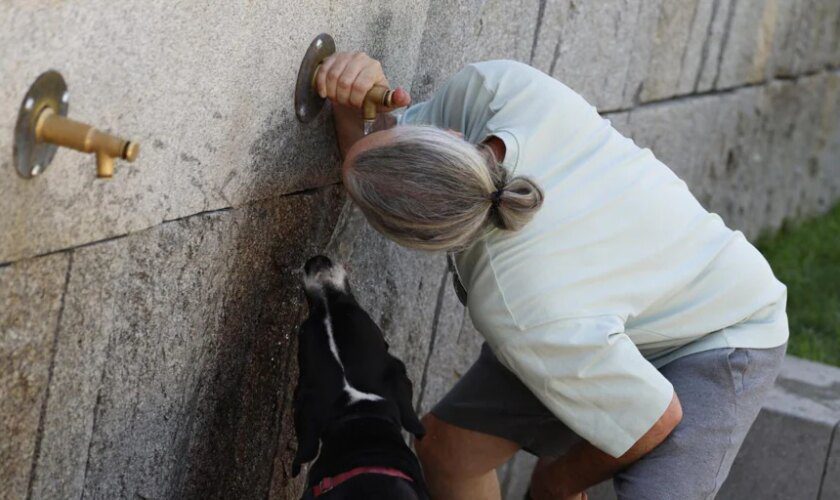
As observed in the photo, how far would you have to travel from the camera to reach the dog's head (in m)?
2.69

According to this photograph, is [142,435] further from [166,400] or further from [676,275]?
[676,275]

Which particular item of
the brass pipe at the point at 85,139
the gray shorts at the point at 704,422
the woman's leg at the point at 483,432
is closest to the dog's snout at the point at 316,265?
the woman's leg at the point at 483,432

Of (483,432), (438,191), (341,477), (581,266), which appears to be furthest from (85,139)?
(483,432)

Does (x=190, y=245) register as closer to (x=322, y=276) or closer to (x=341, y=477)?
(x=322, y=276)

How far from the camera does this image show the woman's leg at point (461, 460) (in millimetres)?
3154

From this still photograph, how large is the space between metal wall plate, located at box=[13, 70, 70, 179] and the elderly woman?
2.28 ft

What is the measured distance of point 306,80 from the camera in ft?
9.41

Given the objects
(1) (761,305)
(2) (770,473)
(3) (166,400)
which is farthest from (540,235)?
(2) (770,473)

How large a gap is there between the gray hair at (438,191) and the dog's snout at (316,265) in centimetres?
38

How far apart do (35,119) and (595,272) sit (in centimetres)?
117

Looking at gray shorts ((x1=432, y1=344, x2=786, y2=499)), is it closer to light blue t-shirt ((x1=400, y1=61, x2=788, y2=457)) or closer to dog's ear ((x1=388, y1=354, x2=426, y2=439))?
light blue t-shirt ((x1=400, y1=61, x2=788, y2=457))

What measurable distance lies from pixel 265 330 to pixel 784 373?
2180mm

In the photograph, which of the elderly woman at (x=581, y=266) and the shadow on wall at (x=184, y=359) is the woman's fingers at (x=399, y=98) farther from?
the shadow on wall at (x=184, y=359)

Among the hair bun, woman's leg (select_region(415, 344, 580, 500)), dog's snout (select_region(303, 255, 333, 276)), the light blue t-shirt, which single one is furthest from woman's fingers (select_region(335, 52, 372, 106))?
woman's leg (select_region(415, 344, 580, 500))
